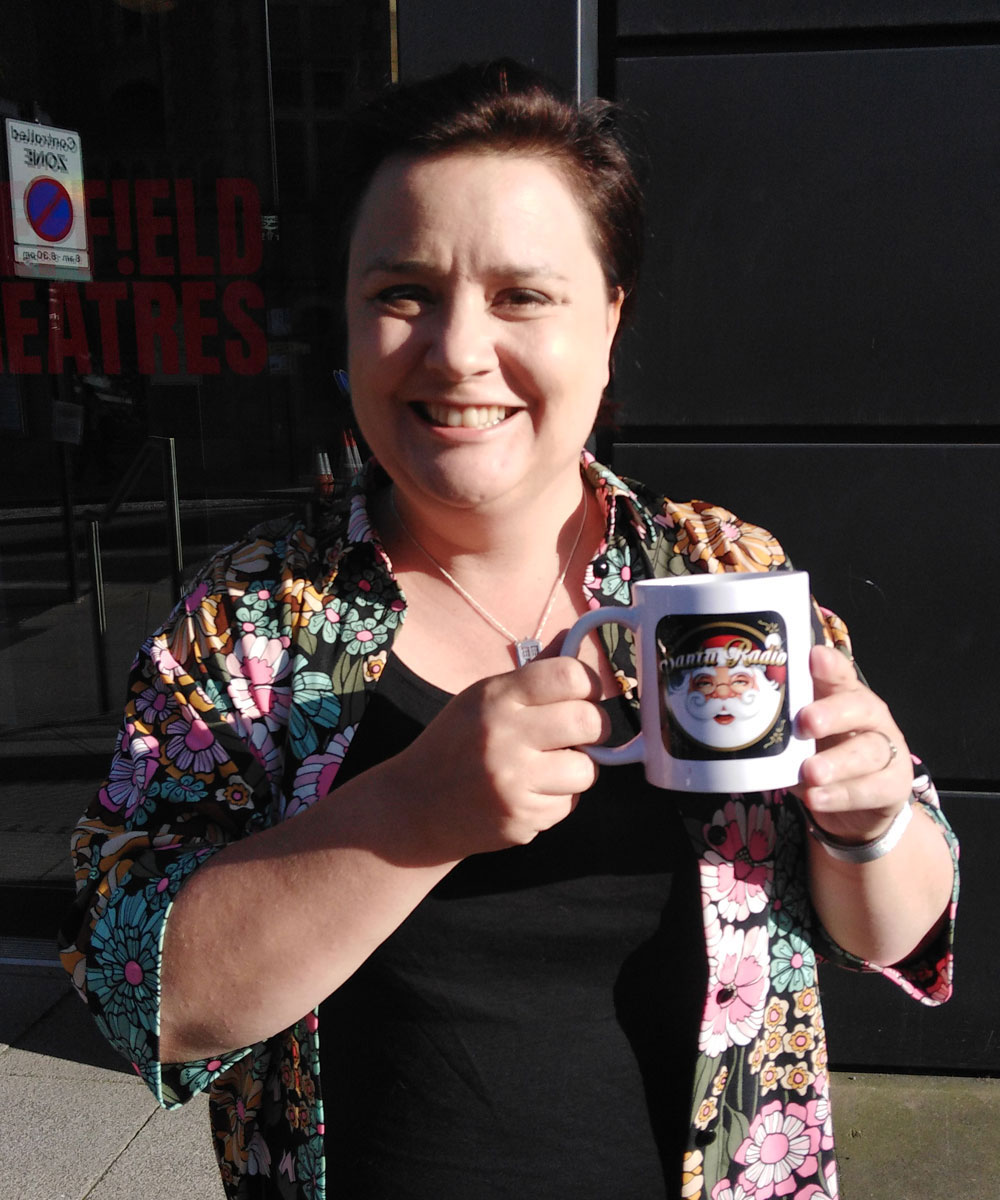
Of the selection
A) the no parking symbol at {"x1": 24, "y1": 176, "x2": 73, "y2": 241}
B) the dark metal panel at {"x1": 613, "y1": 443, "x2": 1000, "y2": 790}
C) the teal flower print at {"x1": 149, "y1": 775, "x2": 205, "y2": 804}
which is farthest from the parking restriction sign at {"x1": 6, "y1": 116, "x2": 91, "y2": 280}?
the teal flower print at {"x1": 149, "y1": 775, "x2": 205, "y2": 804}

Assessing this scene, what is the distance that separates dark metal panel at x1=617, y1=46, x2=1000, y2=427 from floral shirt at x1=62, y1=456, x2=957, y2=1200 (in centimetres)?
121

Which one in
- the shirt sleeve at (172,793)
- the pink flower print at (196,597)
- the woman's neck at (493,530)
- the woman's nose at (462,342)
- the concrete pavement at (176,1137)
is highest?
the woman's nose at (462,342)

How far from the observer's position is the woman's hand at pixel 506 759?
1.04 m

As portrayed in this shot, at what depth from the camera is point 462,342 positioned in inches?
48.4

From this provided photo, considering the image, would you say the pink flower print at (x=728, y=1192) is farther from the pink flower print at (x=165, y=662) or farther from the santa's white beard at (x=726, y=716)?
the pink flower print at (x=165, y=662)

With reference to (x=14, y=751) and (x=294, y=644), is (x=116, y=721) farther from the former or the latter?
(x=294, y=644)

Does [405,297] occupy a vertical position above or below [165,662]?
above

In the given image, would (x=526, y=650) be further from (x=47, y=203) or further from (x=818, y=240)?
(x=47, y=203)

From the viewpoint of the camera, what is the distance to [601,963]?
4.32ft

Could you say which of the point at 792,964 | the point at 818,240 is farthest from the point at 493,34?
the point at 792,964

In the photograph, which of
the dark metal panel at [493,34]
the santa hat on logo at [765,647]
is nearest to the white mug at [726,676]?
the santa hat on logo at [765,647]

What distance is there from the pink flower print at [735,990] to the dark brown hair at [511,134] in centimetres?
86

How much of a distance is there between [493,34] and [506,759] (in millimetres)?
1947

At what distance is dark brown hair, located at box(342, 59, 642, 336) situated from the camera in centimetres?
129
